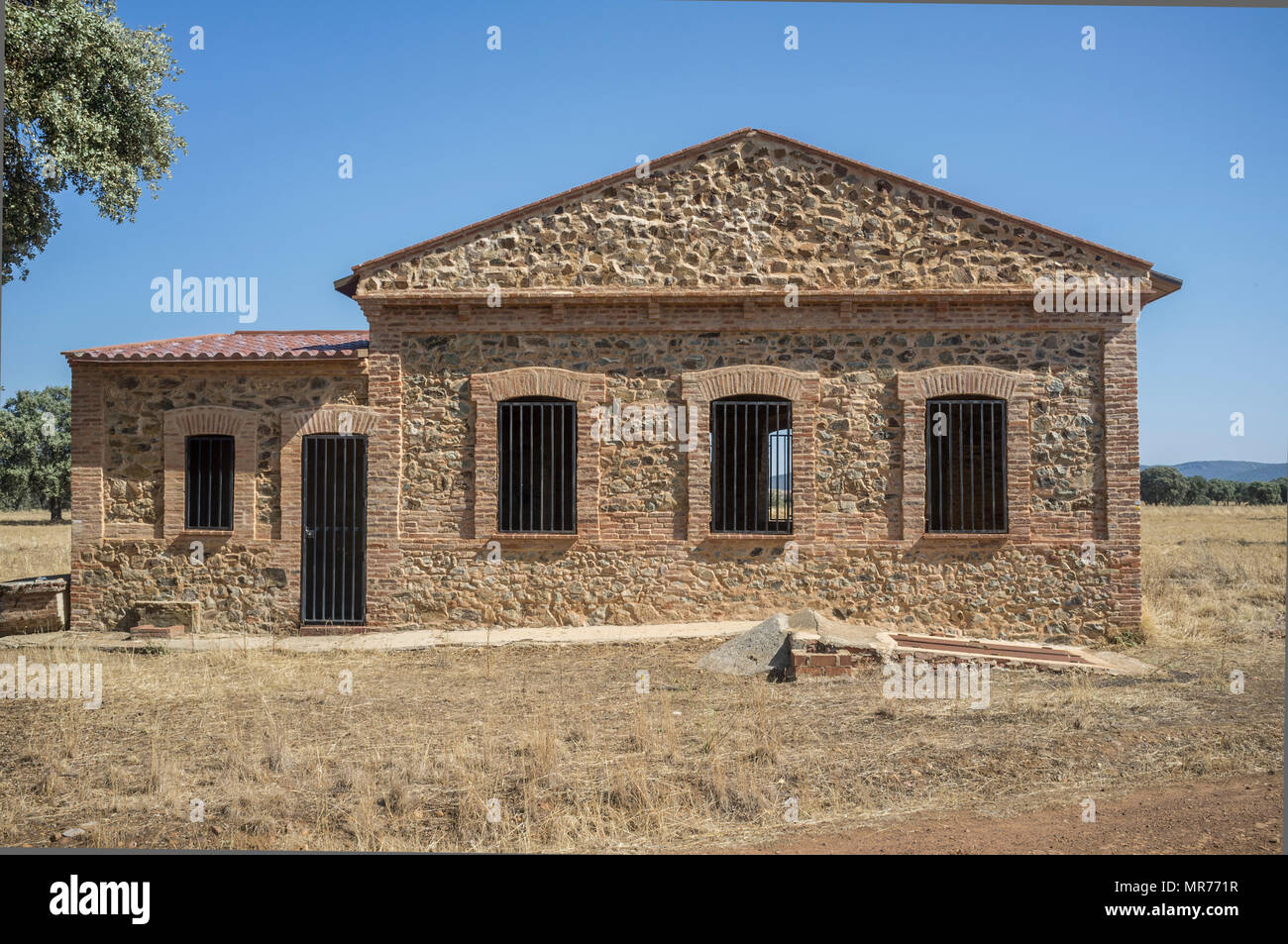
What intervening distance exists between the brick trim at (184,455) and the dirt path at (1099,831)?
8.98 meters

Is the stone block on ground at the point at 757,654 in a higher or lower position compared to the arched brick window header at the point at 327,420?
lower

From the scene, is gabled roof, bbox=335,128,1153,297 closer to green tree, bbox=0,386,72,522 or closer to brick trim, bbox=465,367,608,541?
brick trim, bbox=465,367,608,541

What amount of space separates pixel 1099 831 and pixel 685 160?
904cm

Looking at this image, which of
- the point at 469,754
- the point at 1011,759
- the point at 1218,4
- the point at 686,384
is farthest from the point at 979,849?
the point at 686,384

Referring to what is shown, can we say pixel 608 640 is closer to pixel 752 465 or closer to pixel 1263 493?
pixel 752 465

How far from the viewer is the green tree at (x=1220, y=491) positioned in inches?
1945

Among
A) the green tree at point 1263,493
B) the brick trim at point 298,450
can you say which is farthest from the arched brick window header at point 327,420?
the green tree at point 1263,493

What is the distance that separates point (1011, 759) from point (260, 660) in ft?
26.6

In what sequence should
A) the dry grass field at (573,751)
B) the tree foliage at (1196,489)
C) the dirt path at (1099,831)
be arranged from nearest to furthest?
the dirt path at (1099,831), the dry grass field at (573,751), the tree foliage at (1196,489)

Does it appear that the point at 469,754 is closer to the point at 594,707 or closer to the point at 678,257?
the point at 594,707

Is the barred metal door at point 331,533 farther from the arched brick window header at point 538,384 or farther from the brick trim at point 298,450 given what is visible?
the arched brick window header at point 538,384

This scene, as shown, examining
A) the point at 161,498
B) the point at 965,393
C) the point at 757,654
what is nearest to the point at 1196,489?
the point at 965,393

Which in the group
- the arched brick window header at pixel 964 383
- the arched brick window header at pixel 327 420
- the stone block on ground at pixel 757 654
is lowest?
the stone block on ground at pixel 757 654

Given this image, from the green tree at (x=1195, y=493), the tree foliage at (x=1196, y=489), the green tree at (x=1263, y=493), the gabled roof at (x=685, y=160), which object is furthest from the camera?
the green tree at (x=1195, y=493)
